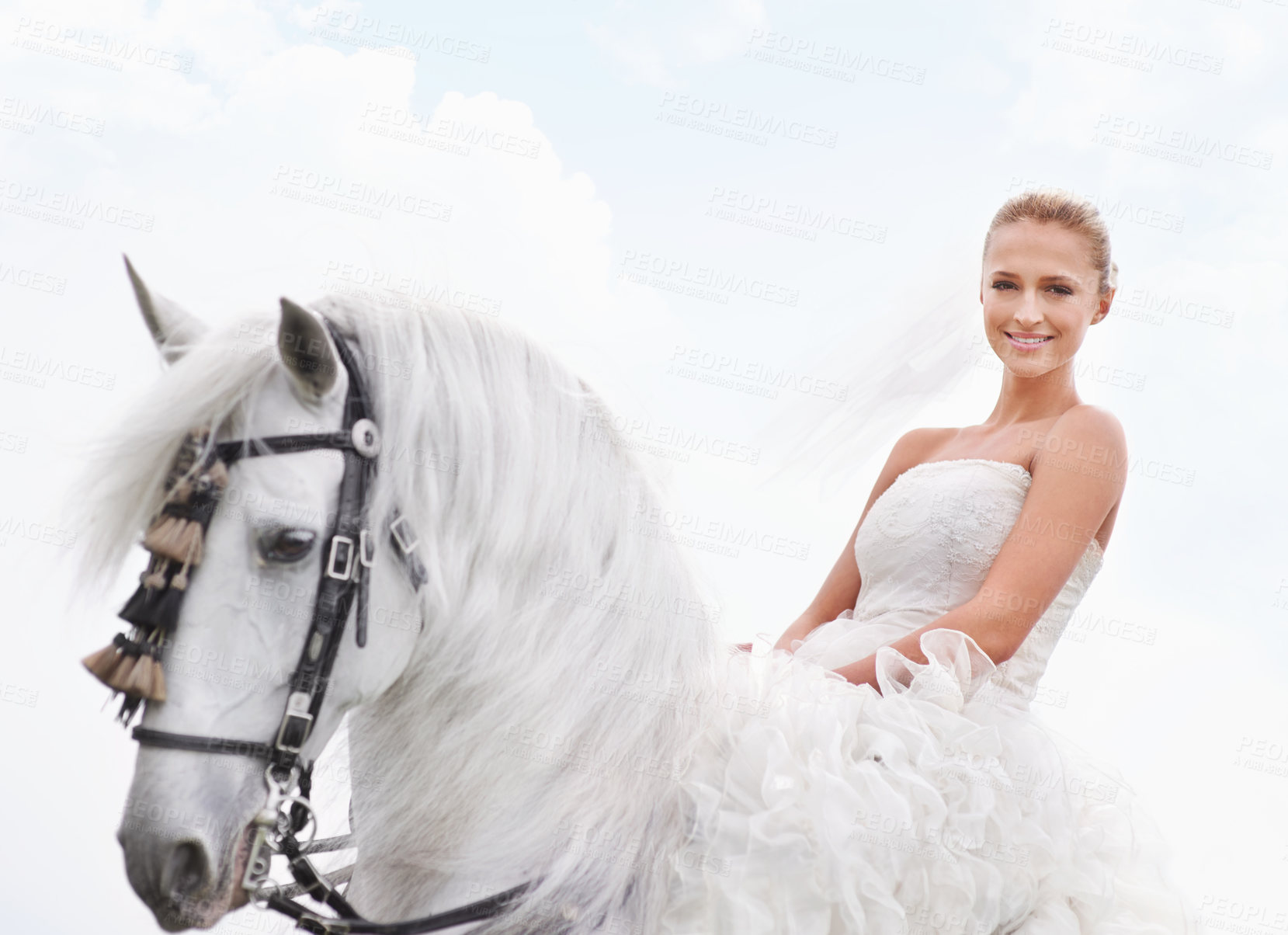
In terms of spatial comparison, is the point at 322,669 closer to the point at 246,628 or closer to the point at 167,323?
the point at 246,628

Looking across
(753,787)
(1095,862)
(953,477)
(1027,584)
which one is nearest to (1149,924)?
(1095,862)

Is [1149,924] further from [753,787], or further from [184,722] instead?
[184,722]

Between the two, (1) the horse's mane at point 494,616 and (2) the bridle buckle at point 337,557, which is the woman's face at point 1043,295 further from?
(2) the bridle buckle at point 337,557

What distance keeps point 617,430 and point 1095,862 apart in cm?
109

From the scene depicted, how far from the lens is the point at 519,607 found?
147 centimetres

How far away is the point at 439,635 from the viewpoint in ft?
4.68

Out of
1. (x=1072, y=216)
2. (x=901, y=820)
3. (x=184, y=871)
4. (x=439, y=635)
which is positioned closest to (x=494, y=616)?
(x=439, y=635)

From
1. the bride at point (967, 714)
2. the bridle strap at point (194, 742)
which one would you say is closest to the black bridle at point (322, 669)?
the bridle strap at point (194, 742)

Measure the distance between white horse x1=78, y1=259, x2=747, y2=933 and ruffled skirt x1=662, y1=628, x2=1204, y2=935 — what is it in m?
0.08

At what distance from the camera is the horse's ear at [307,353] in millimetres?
1314

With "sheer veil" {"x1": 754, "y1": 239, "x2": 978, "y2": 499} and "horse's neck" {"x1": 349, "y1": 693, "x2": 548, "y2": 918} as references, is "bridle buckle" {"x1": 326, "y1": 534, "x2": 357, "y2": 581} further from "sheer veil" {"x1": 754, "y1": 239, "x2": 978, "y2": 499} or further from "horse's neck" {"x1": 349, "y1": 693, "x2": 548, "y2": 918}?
"sheer veil" {"x1": 754, "y1": 239, "x2": 978, "y2": 499}

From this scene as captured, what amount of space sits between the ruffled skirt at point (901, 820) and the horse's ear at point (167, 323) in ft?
3.38

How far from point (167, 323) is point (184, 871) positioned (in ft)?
2.68

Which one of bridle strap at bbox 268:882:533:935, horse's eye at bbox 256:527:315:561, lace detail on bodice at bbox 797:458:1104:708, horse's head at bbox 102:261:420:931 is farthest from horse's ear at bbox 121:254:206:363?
lace detail on bodice at bbox 797:458:1104:708
